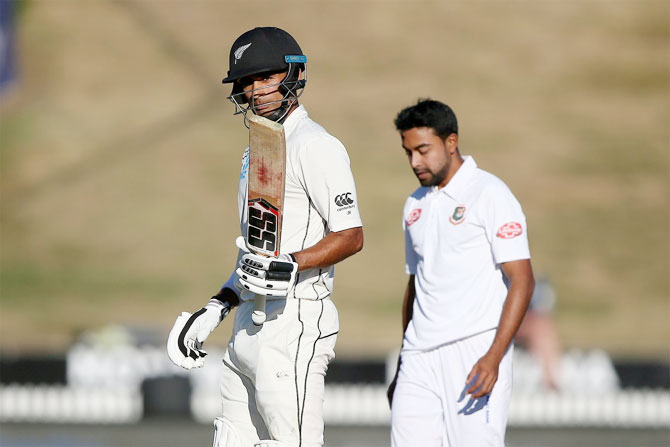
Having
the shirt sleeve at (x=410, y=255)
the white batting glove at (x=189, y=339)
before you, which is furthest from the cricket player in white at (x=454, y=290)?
the white batting glove at (x=189, y=339)

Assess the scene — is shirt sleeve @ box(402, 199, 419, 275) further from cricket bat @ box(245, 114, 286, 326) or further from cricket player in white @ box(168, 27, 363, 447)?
cricket bat @ box(245, 114, 286, 326)

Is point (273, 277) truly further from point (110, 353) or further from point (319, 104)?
point (319, 104)

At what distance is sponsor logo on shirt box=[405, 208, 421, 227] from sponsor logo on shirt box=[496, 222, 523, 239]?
49 centimetres

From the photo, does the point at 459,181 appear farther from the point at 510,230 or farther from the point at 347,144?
the point at 347,144

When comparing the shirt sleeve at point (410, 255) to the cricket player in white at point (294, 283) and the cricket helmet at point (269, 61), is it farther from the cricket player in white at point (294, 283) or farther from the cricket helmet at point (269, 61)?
the cricket helmet at point (269, 61)

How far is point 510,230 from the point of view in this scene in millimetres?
4758

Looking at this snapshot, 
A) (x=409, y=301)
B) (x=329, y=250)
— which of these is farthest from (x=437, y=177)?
(x=329, y=250)

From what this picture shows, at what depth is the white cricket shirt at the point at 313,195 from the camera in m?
4.03

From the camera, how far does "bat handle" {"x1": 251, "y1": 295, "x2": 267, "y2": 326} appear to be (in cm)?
395

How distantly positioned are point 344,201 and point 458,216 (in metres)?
1.03

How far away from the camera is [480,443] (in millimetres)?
4773

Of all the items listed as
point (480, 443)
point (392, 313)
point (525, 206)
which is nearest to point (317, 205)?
point (480, 443)

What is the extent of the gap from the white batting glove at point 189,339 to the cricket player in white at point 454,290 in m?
1.18

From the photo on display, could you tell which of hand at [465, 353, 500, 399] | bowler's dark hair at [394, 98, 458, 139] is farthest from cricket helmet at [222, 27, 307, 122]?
hand at [465, 353, 500, 399]
